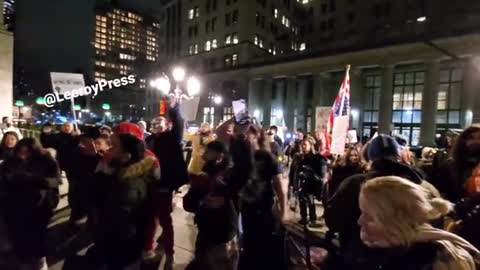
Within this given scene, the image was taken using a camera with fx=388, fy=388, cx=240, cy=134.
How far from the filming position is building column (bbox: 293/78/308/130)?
5166 centimetres

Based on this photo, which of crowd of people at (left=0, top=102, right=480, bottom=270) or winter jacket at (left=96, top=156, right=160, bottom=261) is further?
winter jacket at (left=96, top=156, right=160, bottom=261)

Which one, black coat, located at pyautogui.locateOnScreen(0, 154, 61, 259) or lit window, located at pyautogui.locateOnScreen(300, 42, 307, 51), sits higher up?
lit window, located at pyautogui.locateOnScreen(300, 42, 307, 51)

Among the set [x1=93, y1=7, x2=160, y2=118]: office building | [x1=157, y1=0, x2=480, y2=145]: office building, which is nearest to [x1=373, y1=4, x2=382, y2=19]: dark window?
[x1=157, y1=0, x2=480, y2=145]: office building

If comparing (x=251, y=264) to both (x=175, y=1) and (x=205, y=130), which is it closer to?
(x=205, y=130)

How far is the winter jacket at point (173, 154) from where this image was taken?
566cm

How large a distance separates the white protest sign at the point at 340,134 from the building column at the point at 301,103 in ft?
144

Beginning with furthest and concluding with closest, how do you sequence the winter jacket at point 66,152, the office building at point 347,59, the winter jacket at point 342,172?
the office building at point 347,59
the winter jacket at point 66,152
the winter jacket at point 342,172

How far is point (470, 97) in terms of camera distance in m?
35.7

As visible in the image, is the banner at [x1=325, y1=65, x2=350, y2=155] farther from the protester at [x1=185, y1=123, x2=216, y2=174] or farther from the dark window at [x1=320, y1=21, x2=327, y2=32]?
the dark window at [x1=320, y1=21, x2=327, y2=32]

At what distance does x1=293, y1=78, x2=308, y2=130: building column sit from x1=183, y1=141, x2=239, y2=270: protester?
47910 mm

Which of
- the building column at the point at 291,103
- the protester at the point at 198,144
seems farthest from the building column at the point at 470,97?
the protester at the point at 198,144

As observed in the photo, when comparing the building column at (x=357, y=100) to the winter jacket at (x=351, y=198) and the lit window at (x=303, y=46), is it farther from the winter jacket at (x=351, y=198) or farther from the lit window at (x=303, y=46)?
the winter jacket at (x=351, y=198)

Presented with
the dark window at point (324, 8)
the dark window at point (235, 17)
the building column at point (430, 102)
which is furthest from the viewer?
the dark window at point (324, 8)

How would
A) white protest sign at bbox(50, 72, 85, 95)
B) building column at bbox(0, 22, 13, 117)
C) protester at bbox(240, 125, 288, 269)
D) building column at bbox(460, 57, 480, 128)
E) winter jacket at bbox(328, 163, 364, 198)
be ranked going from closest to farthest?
protester at bbox(240, 125, 288, 269)
winter jacket at bbox(328, 163, 364, 198)
white protest sign at bbox(50, 72, 85, 95)
building column at bbox(0, 22, 13, 117)
building column at bbox(460, 57, 480, 128)
